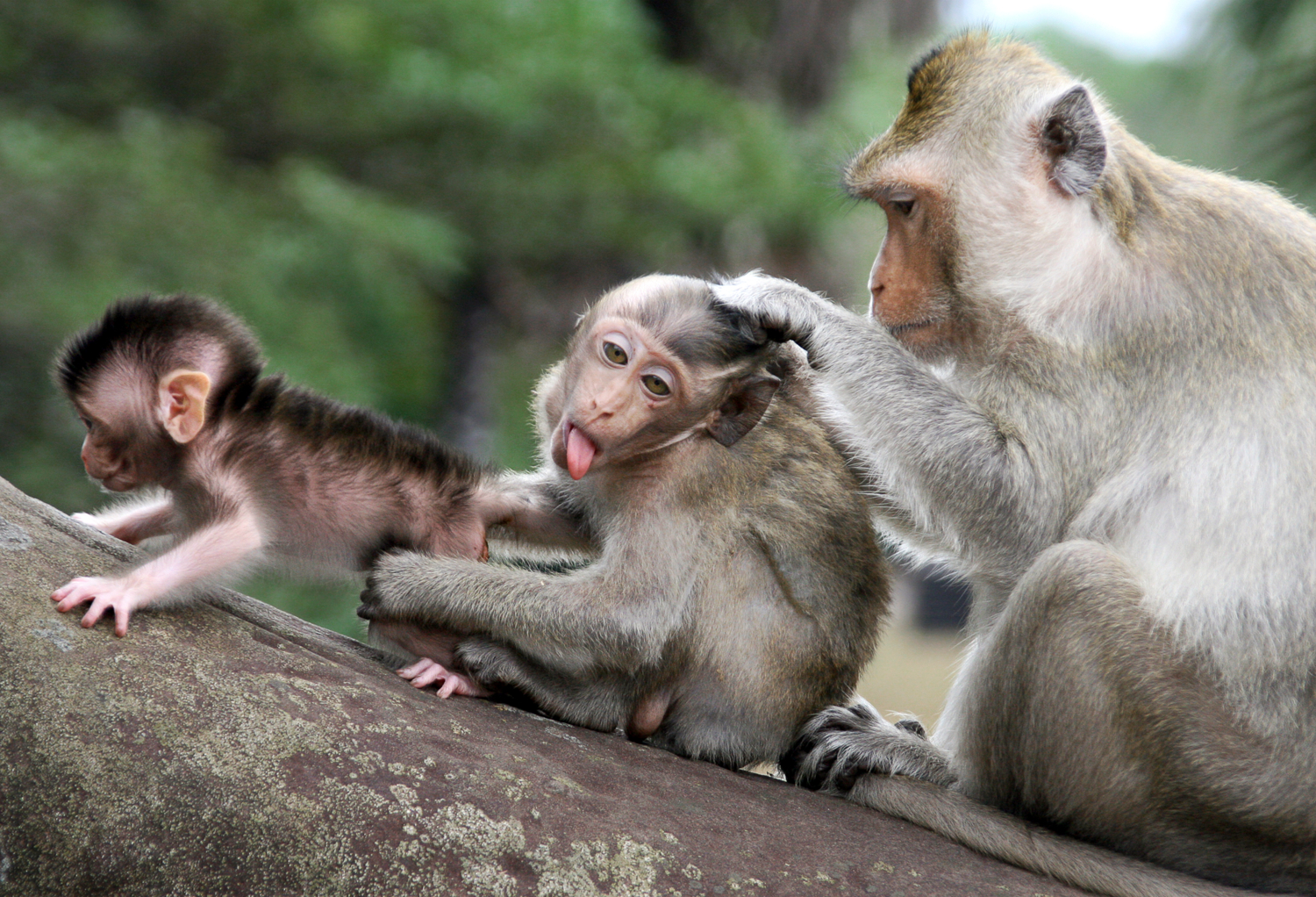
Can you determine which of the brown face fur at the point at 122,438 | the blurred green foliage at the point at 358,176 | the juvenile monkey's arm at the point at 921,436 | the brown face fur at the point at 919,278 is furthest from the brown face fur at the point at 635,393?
the blurred green foliage at the point at 358,176

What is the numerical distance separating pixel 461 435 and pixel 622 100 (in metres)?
3.42

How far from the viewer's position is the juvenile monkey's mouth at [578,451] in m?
3.46

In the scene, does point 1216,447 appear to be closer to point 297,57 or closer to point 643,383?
point 643,383

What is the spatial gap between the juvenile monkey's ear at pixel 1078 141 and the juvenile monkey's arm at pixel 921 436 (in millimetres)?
729

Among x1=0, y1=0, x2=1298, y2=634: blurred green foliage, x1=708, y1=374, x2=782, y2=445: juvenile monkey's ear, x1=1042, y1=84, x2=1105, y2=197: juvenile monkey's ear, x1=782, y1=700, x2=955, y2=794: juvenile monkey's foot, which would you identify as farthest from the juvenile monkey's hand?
x1=0, y1=0, x2=1298, y2=634: blurred green foliage

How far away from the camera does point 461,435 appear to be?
11461 mm

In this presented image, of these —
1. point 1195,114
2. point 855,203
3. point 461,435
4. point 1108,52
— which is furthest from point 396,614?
point 1108,52

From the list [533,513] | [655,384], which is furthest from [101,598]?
[655,384]

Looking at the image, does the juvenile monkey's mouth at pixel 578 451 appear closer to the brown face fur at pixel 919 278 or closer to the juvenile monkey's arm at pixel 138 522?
the brown face fur at pixel 919 278

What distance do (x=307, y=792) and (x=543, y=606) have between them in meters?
0.85

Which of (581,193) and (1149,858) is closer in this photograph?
(1149,858)

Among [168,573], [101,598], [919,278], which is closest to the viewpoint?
[101,598]

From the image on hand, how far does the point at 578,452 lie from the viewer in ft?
11.4

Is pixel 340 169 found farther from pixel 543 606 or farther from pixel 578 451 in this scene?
pixel 543 606
